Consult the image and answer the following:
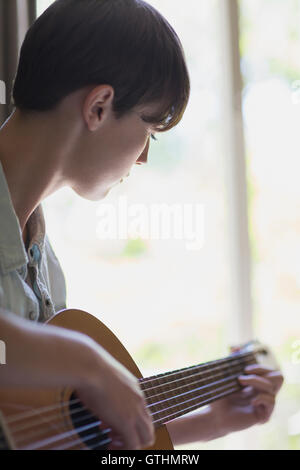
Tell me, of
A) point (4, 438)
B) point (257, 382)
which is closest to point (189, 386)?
point (257, 382)

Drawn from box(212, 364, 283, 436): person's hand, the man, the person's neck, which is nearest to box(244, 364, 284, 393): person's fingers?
box(212, 364, 283, 436): person's hand

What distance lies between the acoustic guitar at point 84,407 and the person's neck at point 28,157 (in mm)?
220

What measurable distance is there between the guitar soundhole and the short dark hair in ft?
1.58

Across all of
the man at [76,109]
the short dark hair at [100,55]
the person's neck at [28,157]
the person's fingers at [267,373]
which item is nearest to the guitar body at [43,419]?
the man at [76,109]

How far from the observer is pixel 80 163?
0.86 metres

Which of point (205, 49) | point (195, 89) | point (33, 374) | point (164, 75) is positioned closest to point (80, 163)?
point (164, 75)

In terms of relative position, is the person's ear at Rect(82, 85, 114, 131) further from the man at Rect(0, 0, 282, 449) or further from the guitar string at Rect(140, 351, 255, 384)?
the guitar string at Rect(140, 351, 255, 384)

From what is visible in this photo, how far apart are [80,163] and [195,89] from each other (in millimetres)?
1093

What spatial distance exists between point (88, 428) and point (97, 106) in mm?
500

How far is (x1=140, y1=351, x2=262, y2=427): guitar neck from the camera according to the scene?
784 mm

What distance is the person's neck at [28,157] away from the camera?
0.81 meters

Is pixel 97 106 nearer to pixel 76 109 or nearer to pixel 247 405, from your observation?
pixel 76 109

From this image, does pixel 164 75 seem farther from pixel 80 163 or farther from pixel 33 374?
pixel 33 374

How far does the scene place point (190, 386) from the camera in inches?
35.9
